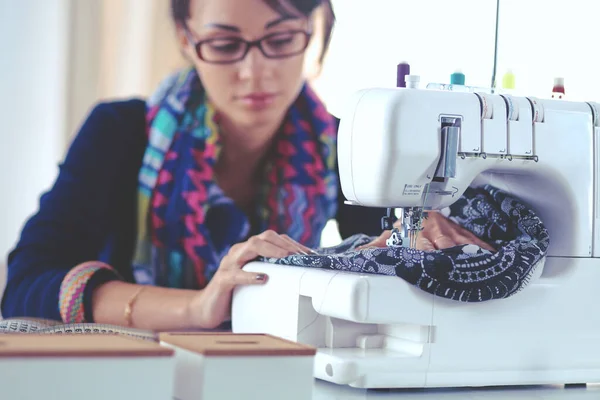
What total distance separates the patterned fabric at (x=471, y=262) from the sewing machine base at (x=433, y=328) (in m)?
0.02

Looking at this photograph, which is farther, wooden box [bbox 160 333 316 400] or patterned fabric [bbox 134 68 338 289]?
patterned fabric [bbox 134 68 338 289]

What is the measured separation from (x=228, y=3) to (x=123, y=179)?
2.24ft

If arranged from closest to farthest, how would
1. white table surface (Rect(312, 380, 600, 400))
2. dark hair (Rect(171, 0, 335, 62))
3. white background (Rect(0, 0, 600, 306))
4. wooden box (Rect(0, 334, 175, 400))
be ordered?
1. wooden box (Rect(0, 334, 175, 400))
2. white table surface (Rect(312, 380, 600, 400))
3. dark hair (Rect(171, 0, 335, 62))
4. white background (Rect(0, 0, 600, 306))

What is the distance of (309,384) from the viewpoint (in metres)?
1.10

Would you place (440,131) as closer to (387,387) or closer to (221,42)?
(387,387)

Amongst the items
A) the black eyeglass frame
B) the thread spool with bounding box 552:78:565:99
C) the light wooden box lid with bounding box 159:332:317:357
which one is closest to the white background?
the black eyeglass frame

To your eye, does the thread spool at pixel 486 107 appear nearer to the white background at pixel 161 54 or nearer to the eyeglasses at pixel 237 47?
the eyeglasses at pixel 237 47

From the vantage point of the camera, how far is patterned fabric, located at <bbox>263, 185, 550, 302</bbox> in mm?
1479

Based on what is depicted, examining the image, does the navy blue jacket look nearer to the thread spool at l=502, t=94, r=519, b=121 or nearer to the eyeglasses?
the eyeglasses

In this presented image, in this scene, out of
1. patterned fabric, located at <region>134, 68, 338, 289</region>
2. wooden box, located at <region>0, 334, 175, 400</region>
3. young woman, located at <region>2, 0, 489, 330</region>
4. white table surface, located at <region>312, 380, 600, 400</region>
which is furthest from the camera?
patterned fabric, located at <region>134, 68, 338, 289</region>

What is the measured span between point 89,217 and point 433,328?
1.18 metres

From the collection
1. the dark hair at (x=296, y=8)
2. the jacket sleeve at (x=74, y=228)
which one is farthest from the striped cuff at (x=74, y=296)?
the dark hair at (x=296, y=8)

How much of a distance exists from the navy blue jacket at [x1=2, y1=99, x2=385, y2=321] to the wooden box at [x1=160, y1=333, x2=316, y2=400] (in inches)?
37.3

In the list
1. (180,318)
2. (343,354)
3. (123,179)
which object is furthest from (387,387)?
(123,179)
